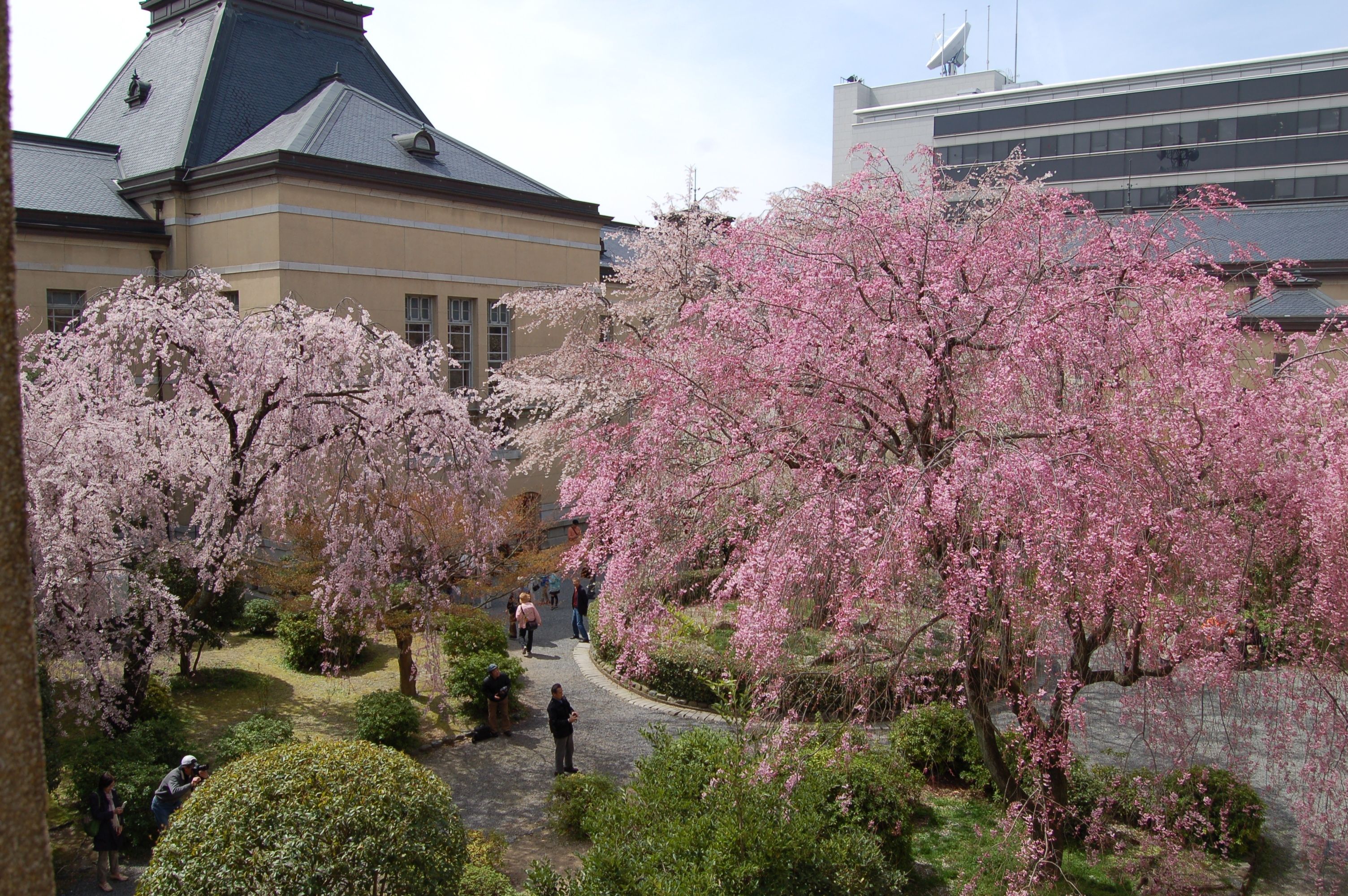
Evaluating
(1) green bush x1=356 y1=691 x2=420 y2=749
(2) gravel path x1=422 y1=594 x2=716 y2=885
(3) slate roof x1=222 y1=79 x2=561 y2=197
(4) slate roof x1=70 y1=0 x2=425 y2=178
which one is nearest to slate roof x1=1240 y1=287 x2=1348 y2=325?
(2) gravel path x1=422 y1=594 x2=716 y2=885

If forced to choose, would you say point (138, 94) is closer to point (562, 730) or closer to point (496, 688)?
point (496, 688)

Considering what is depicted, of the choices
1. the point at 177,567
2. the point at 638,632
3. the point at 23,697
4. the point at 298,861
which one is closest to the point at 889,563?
the point at 638,632

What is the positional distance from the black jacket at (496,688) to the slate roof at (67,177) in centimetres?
1682

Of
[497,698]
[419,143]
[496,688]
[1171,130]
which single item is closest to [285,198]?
[419,143]

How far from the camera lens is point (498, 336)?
25.6 metres

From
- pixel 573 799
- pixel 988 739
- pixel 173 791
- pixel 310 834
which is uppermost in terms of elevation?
pixel 310 834

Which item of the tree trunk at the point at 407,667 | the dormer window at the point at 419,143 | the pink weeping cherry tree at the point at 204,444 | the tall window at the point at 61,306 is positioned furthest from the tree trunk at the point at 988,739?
the tall window at the point at 61,306

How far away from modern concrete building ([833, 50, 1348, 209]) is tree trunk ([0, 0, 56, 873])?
127ft

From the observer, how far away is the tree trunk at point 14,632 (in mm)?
2711

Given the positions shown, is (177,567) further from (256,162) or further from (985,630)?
(985,630)

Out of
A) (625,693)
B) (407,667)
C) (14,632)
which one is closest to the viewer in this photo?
(14,632)

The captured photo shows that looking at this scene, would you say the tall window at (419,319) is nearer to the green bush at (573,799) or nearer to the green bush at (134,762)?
the green bush at (134,762)

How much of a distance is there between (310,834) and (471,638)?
342 inches

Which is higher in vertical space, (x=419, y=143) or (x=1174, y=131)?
(x=1174, y=131)
